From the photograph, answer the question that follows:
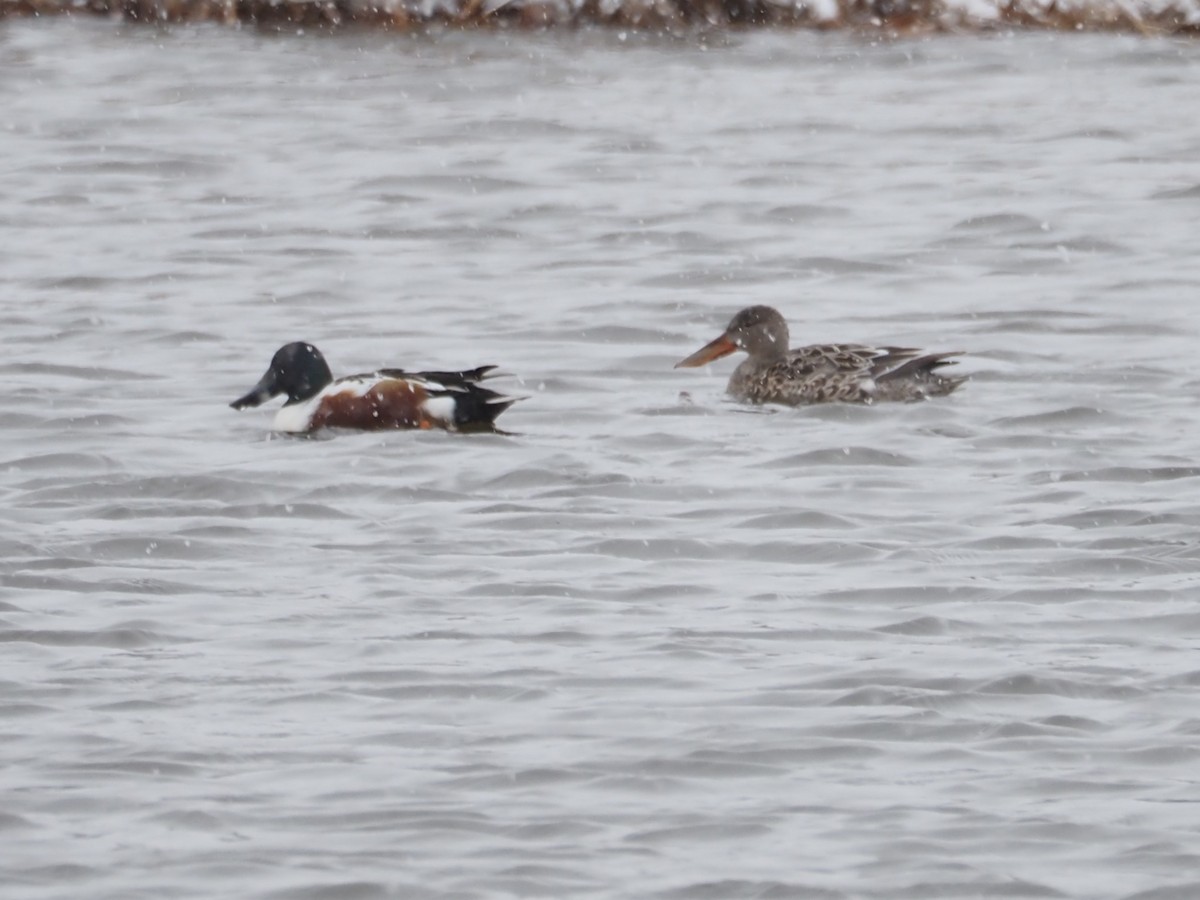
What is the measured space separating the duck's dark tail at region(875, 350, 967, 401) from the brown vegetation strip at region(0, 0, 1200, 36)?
10.2m

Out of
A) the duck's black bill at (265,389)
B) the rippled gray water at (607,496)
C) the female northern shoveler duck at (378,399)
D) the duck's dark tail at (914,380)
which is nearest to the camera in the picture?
the rippled gray water at (607,496)

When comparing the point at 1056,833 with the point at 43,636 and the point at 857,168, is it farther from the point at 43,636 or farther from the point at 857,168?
the point at 857,168

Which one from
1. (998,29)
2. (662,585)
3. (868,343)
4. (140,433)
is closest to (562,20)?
(998,29)

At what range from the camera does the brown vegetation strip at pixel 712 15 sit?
21.6 meters

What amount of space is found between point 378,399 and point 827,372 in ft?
6.39

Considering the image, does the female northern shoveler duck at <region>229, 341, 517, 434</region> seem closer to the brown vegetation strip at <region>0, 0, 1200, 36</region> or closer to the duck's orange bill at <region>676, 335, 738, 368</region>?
the duck's orange bill at <region>676, 335, 738, 368</region>

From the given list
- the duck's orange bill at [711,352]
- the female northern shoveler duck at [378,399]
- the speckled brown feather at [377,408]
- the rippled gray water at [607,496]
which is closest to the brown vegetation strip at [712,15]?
the rippled gray water at [607,496]

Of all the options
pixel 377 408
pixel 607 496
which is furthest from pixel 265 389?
pixel 607 496

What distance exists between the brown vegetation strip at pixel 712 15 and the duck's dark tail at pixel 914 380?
33.4 ft

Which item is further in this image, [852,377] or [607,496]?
[852,377]

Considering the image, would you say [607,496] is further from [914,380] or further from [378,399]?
[914,380]

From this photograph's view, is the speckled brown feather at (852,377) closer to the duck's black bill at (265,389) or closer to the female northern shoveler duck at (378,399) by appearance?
the female northern shoveler duck at (378,399)

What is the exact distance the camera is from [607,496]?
9992mm

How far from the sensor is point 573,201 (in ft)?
57.3
